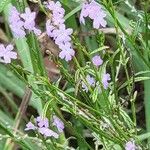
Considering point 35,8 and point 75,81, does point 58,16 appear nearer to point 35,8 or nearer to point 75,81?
point 75,81

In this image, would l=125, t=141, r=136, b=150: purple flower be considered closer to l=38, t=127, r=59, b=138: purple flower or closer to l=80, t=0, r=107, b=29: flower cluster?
l=38, t=127, r=59, b=138: purple flower

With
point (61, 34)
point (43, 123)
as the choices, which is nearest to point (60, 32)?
point (61, 34)

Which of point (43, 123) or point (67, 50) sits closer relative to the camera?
point (67, 50)

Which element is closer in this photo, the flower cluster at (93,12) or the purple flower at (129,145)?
the flower cluster at (93,12)

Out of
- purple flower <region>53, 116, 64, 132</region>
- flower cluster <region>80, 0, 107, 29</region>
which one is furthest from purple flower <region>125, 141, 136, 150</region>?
flower cluster <region>80, 0, 107, 29</region>

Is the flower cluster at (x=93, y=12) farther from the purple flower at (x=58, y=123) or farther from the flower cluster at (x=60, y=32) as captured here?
the purple flower at (x=58, y=123)

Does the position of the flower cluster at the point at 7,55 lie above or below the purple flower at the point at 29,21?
below

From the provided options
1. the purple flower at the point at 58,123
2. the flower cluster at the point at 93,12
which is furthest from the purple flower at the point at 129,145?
the flower cluster at the point at 93,12

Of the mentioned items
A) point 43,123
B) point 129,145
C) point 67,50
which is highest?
point 67,50

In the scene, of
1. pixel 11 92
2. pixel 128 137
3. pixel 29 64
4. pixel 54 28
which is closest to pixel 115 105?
pixel 128 137

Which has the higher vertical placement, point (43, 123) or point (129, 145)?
point (43, 123)

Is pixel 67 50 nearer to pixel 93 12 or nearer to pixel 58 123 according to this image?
pixel 93 12
